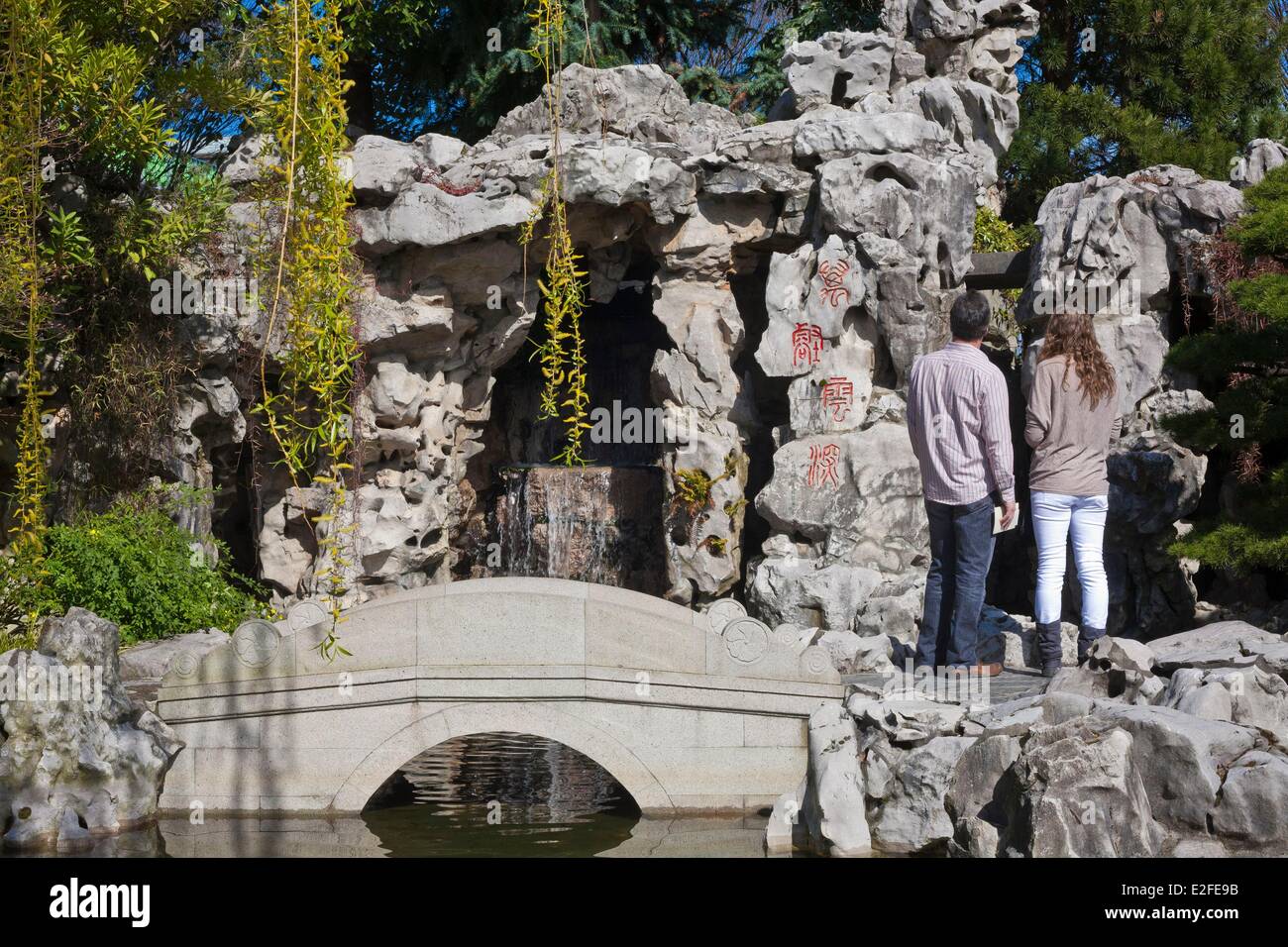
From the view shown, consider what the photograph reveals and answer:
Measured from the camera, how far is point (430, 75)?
1467 centimetres

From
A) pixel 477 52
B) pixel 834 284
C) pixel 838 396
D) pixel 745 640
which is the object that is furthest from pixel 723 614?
pixel 477 52

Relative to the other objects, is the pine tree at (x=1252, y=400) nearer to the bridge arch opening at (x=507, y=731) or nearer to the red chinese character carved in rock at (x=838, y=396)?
the red chinese character carved in rock at (x=838, y=396)

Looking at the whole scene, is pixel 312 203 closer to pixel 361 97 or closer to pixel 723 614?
pixel 723 614

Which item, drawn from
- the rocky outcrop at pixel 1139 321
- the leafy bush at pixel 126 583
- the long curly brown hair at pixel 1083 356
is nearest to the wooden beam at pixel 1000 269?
the rocky outcrop at pixel 1139 321

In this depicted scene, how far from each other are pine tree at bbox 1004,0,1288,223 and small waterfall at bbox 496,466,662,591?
607cm

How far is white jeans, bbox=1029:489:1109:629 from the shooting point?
609 centimetres

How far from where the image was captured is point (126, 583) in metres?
8.95

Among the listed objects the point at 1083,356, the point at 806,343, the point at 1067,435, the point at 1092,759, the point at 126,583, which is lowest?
the point at 1092,759

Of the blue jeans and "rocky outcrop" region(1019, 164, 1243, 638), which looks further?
"rocky outcrop" region(1019, 164, 1243, 638)

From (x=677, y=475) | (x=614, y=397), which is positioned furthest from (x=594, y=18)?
(x=677, y=475)

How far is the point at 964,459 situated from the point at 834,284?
5588 millimetres

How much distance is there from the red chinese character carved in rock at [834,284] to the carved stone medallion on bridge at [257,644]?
6.57 metres

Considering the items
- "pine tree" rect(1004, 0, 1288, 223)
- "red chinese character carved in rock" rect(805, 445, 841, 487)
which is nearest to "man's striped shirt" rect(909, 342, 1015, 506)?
"red chinese character carved in rock" rect(805, 445, 841, 487)

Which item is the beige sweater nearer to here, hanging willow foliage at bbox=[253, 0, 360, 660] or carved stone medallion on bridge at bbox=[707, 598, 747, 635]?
carved stone medallion on bridge at bbox=[707, 598, 747, 635]
